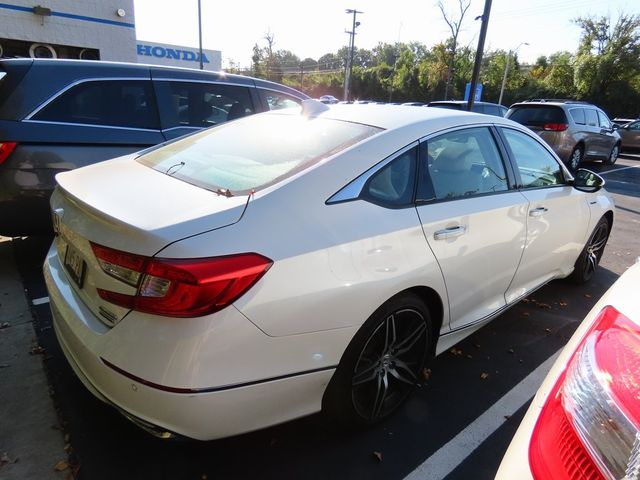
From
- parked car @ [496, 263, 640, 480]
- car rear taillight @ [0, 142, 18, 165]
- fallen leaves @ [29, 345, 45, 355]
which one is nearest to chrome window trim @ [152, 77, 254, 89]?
car rear taillight @ [0, 142, 18, 165]

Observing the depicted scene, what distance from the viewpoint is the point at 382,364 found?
232cm

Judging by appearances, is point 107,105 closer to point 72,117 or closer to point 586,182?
point 72,117

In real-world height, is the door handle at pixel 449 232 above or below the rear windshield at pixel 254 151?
below

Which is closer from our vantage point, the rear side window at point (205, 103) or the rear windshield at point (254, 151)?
the rear windshield at point (254, 151)

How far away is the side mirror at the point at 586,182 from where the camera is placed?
372cm

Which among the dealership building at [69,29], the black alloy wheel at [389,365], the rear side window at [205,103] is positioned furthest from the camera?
the dealership building at [69,29]

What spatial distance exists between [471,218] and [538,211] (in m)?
0.91

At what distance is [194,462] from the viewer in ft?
6.92

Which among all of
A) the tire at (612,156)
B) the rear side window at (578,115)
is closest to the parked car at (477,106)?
the rear side window at (578,115)

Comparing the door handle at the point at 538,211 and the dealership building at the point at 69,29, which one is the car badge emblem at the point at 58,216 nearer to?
the door handle at the point at 538,211

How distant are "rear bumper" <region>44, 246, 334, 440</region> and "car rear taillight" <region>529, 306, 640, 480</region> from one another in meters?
0.96

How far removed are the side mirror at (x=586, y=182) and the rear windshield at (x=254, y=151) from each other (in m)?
2.29

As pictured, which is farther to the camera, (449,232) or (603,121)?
(603,121)

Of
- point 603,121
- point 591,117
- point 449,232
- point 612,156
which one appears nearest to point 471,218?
point 449,232
